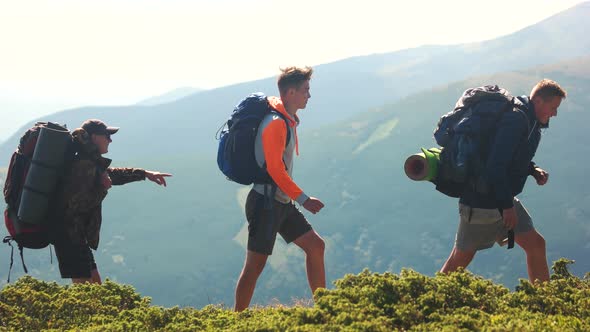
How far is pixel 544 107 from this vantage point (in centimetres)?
595

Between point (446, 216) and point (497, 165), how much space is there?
198785 millimetres

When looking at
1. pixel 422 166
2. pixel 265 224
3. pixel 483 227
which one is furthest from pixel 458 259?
pixel 265 224

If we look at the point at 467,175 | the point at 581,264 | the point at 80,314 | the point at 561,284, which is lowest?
the point at 80,314

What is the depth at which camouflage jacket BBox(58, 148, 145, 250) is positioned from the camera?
6.49 meters

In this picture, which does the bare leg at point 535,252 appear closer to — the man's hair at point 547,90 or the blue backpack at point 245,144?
the man's hair at point 547,90

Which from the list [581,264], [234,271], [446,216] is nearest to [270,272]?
[234,271]

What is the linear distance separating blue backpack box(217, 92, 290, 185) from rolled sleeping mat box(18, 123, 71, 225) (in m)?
1.88

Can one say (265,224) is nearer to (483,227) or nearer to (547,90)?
(483,227)

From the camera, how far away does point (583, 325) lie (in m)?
3.75

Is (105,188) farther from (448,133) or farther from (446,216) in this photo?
(446,216)

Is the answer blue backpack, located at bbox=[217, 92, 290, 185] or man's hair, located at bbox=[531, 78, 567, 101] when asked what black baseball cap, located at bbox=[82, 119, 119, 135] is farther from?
man's hair, located at bbox=[531, 78, 567, 101]

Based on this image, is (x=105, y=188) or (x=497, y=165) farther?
(x=105, y=188)

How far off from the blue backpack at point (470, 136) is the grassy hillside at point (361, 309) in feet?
4.59

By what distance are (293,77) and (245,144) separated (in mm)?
861
